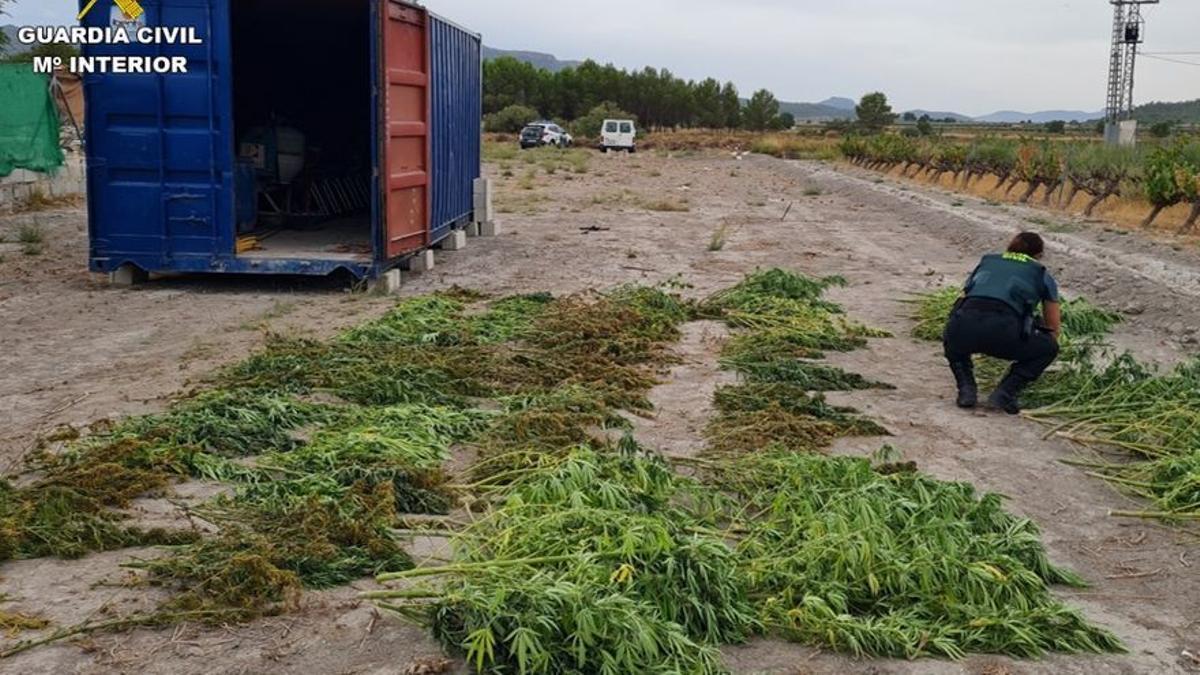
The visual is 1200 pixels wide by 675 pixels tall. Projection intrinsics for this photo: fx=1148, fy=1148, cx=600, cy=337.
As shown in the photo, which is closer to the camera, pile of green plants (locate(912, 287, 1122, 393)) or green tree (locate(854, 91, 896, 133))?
pile of green plants (locate(912, 287, 1122, 393))

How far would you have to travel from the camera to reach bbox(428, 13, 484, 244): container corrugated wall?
48.3ft

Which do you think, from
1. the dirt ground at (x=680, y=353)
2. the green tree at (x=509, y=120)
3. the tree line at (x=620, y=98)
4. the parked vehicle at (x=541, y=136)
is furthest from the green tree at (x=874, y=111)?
the dirt ground at (x=680, y=353)

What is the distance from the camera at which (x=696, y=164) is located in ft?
A: 175

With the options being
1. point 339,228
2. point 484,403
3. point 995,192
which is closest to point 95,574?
point 484,403

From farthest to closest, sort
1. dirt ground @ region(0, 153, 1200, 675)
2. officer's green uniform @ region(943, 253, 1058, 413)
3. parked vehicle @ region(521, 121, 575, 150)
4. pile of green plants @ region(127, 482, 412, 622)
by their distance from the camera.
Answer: parked vehicle @ region(521, 121, 575, 150) < officer's green uniform @ region(943, 253, 1058, 413) < pile of green plants @ region(127, 482, 412, 622) < dirt ground @ region(0, 153, 1200, 675)

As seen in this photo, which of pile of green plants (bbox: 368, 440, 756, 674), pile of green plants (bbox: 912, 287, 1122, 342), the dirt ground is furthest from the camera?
pile of green plants (bbox: 912, 287, 1122, 342)

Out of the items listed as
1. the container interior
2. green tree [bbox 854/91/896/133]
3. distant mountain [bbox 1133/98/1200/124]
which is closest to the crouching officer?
the container interior

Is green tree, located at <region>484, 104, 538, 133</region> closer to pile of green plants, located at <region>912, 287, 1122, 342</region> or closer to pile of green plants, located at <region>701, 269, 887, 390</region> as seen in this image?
pile of green plants, located at <region>701, 269, 887, 390</region>

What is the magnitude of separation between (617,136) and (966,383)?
55262 millimetres

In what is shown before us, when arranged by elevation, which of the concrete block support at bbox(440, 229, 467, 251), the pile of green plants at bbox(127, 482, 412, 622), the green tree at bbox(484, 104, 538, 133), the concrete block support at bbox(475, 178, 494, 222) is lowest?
the pile of green plants at bbox(127, 482, 412, 622)

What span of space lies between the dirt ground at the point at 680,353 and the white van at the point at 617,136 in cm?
3627

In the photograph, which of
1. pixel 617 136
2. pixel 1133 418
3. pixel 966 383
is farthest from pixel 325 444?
pixel 617 136

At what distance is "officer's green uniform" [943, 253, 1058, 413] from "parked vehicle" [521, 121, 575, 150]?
2035 inches

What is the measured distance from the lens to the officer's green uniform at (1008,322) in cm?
797
